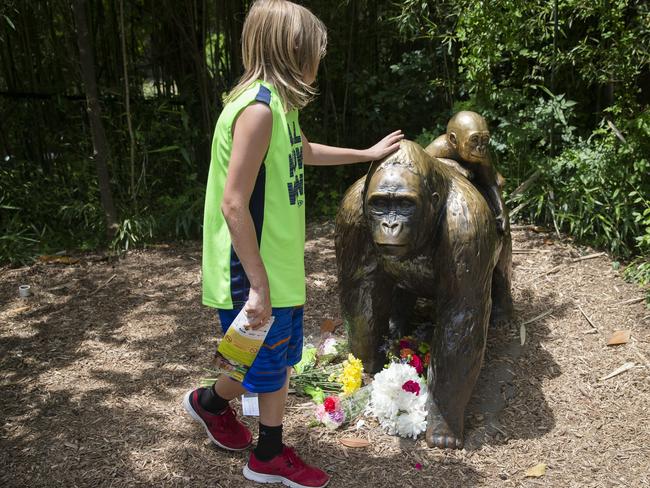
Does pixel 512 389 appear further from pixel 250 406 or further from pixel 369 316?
pixel 250 406

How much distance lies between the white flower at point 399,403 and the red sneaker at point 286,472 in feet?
1.40

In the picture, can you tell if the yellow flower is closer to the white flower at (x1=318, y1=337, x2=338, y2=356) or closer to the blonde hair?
the white flower at (x1=318, y1=337, x2=338, y2=356)

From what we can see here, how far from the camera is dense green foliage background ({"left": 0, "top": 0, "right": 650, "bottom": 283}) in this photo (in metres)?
4.79

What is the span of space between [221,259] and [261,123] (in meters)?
0.50

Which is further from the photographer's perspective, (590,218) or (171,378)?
(590,218)

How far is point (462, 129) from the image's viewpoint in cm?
317

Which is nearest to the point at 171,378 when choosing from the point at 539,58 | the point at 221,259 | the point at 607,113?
the point at 221,259

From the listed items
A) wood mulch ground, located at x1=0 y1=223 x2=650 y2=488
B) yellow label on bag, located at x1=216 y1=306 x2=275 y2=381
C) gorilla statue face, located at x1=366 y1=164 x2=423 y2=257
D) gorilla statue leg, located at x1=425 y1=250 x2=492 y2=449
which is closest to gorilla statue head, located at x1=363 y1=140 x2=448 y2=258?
gorilla statue face, located at x1=366 y1=164 x2=423 y2=257

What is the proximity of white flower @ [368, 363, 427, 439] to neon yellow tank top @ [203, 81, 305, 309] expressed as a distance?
814 millimetres

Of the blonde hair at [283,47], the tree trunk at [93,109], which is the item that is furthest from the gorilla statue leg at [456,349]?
the tree trunk at [93,109]

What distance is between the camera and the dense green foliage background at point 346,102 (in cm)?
479

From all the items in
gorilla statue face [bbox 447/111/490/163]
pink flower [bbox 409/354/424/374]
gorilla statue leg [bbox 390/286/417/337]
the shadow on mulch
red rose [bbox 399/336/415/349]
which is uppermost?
gorilla statue face [bbox 447/111/490/163]

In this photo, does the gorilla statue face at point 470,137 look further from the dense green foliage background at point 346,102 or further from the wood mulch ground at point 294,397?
the dense green foliage background at point 346,102

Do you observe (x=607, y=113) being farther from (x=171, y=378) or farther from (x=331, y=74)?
(x=171, y=378)
